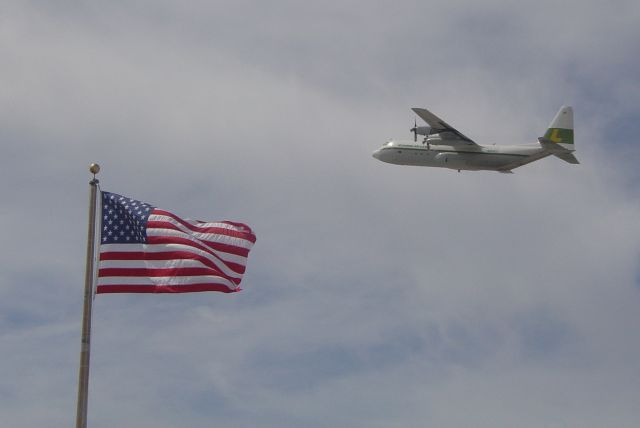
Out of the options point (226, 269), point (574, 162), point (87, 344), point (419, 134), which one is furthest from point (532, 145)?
point (87, 344)

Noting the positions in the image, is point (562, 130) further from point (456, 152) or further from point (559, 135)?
point (456, 152)

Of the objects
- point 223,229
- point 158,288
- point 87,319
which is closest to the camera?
point 87,319

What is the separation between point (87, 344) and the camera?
78.4 feet

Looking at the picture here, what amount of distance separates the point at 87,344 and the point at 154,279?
3436 millimetres

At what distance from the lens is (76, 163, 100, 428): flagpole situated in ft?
75.2

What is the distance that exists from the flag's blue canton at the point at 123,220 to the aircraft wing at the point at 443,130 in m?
70.4

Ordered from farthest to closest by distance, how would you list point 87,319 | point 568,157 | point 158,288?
point 568,157, point 158,288, point 87,319

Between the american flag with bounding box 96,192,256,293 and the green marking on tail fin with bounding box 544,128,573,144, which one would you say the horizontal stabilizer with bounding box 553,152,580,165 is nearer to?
the green marking on tail fin with bounding box 544,128,573,144

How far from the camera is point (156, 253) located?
27422 mm

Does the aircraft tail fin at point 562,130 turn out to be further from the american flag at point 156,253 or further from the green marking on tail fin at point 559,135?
the american flag at point 156,253

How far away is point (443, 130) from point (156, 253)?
71.7m

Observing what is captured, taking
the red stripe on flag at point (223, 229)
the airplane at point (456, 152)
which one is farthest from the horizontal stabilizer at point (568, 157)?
the red stripe on flag at point (223, 229)

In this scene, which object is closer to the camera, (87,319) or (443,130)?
(87,319)

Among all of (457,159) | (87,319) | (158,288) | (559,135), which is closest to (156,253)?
(158,288)
